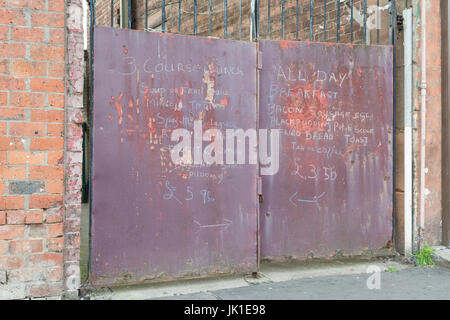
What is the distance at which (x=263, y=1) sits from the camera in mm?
6340

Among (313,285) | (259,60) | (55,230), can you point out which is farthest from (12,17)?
(313,285)

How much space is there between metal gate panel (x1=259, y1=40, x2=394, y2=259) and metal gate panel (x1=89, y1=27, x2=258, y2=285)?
29cm

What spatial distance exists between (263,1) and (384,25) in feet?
7.30

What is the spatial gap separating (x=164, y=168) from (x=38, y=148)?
1007mm

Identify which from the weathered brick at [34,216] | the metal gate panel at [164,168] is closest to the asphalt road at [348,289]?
the metal gate panel at [164,168]

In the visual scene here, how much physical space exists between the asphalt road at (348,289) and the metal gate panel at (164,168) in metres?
0.35

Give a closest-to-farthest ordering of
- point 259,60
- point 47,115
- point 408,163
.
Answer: point 47,115, point 259,60, point 408,163

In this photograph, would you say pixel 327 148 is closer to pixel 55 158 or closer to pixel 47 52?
pixel 55 158

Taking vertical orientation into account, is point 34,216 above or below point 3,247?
above

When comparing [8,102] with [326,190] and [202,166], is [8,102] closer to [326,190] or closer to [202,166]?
[202,166]

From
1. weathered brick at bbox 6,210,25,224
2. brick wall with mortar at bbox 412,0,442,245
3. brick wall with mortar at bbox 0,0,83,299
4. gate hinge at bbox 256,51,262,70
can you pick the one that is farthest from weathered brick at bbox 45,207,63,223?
brick wall with mortar at bbox 412,0,442,245

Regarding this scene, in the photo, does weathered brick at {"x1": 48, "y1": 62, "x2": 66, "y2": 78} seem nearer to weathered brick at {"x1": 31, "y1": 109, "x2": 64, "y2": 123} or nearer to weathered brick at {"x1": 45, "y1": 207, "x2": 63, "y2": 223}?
weathered brick at {"x1": 31, "y1": 109, "x2": 64, "y2": 123}

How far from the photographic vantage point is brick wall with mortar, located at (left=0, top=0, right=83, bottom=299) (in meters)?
3.05

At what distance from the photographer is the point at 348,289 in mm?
3582
